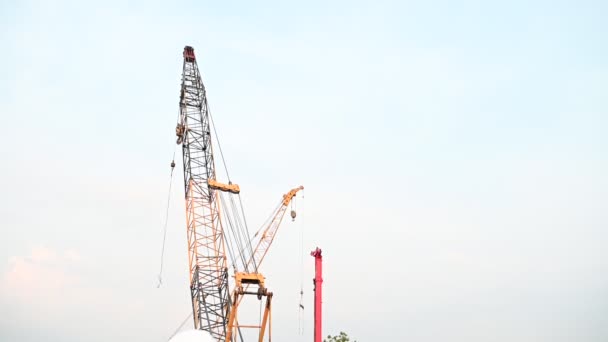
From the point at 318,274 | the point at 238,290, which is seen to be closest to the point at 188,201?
the point at 238,290

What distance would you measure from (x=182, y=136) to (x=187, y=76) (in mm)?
9058

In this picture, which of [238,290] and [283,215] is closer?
[238,290]

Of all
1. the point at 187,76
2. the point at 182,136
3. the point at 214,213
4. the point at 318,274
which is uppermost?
the point at 187,76

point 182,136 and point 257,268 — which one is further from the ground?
point 182,136

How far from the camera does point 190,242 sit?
300 feet

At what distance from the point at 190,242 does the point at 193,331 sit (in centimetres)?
3739

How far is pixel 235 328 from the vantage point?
85.6m

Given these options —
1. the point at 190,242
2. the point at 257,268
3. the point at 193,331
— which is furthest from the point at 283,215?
the point at 193,331

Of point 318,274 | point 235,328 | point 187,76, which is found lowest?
point 235,328

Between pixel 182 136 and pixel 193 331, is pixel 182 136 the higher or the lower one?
the higher one

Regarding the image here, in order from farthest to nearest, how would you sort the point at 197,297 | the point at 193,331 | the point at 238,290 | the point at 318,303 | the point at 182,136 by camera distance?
the point at 182,136
the point at 197,297
the point at 238,290
the point at 318,303
the point at 193,331

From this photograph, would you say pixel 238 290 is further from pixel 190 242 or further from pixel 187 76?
pixel 187 76

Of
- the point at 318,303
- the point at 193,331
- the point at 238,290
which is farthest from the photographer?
the point at 238,290

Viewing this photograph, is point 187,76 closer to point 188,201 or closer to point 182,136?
point 182,136
